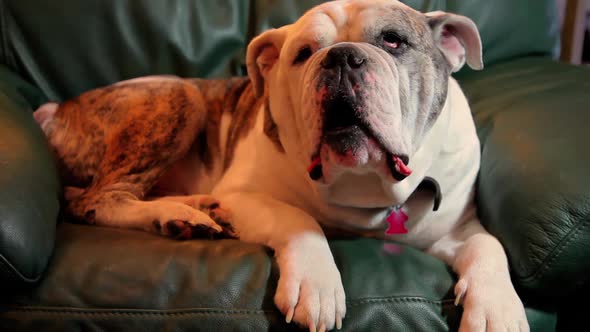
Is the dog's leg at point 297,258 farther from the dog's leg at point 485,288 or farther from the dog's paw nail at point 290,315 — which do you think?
the dog's leg at point 485,288

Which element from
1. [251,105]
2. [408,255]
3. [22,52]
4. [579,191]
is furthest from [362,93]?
[22,52]

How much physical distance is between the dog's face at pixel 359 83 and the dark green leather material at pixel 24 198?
555 mm

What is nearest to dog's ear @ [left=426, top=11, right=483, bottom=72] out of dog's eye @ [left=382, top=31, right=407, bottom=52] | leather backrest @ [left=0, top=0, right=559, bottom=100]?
dog's eye @ [left=382, top=31, right=407, bottom=52]

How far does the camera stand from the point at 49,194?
4.09 ft

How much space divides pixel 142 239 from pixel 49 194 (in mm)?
248

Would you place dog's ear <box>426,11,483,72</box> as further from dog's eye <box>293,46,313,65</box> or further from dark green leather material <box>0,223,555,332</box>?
dark green leather material <box>0,223,555,332</box>

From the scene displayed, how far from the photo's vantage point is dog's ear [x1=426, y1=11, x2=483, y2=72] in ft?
4.18

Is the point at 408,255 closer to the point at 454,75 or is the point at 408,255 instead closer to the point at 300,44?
the point at 300,44

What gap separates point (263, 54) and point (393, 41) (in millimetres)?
358

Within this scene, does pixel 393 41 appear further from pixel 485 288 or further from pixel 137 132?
pixel 137 132

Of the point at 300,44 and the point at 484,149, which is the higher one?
the point at 300,44

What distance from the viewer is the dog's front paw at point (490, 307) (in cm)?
100

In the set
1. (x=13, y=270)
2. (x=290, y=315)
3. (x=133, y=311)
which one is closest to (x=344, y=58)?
(x=290, y=315)

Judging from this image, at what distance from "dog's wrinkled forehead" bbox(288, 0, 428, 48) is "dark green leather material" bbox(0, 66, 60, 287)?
0.65m
